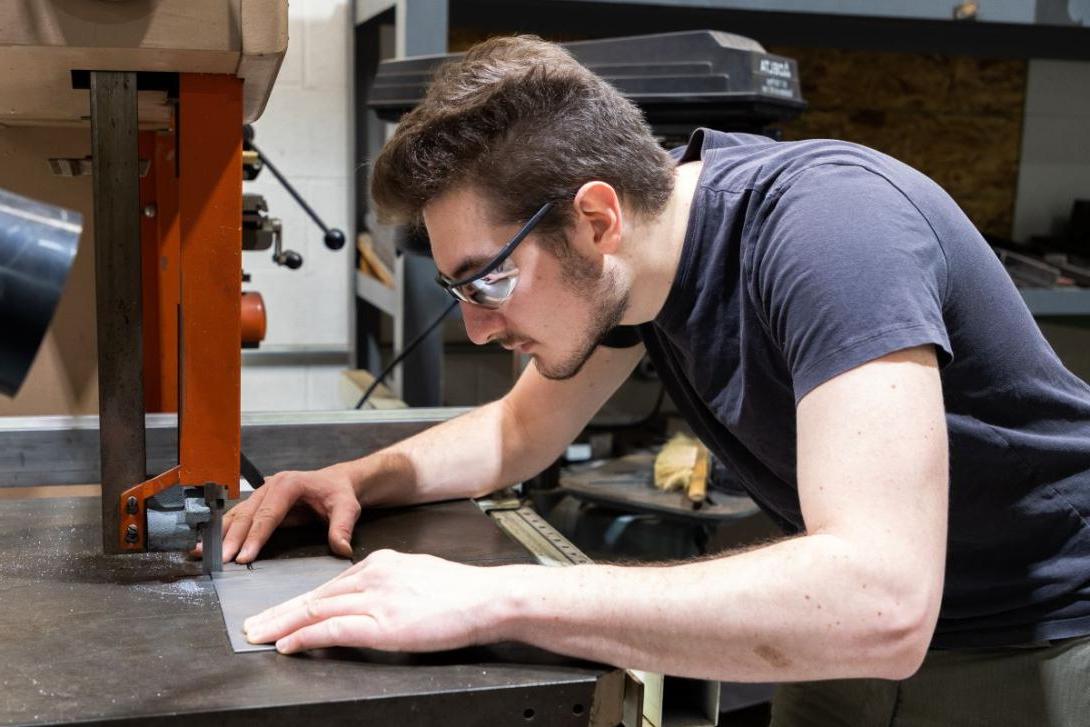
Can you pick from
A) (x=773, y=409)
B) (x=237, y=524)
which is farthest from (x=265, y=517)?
(x=773, y=409)

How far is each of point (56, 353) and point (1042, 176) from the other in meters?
2.65

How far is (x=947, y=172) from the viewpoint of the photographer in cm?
299

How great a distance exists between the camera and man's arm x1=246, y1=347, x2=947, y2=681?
2.61 ft

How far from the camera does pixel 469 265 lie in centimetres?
102

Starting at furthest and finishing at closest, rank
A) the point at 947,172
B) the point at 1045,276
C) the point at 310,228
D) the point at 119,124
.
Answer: the point at 947,172 < the point at 310,228 < the point at 1045,276 < the point at 119,124

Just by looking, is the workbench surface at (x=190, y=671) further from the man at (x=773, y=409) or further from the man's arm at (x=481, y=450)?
the man's arm at (x=481, y=450)

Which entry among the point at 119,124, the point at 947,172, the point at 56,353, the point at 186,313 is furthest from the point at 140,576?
the point at 947,172

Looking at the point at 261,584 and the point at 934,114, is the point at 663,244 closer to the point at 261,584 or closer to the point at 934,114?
the point at 261,584

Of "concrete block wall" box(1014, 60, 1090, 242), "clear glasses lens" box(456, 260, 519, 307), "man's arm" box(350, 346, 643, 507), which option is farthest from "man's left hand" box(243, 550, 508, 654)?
"concrete block wall" box(1014, 60, 1090, 242)

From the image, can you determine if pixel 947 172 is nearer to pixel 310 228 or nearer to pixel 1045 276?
pixel 1045 276

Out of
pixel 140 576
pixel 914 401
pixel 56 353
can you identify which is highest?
pixel 914 401

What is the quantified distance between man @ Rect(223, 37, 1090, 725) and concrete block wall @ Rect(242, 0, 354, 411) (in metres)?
1.54

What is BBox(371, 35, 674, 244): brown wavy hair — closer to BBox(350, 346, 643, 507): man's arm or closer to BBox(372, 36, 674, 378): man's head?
BBox(372, 36, 674, 378): man's head

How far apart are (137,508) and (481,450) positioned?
0.43 meters
